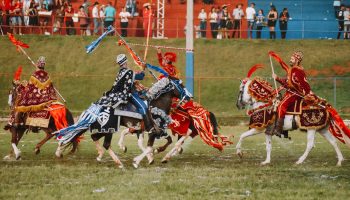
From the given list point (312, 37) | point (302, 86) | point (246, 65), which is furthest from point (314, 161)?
point (312, 37)

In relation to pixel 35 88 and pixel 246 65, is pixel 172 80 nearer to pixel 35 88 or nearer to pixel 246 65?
pixel 35 88

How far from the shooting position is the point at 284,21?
153 feet

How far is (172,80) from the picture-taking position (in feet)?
74.6

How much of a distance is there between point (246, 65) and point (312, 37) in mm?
5154

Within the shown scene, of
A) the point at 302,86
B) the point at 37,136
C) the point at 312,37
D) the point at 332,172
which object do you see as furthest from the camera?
the point at 312,37

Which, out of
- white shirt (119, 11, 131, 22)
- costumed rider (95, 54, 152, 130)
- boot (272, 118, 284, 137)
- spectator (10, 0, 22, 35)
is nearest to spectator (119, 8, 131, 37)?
white shirt (119, 11, 131, 22)

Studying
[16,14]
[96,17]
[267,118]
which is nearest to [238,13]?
[96,17]

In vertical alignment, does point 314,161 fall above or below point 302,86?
below

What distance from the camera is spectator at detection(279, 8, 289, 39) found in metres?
46.2

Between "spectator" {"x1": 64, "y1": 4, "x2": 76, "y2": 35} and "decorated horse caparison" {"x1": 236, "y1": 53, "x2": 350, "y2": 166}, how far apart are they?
24096 millimetres

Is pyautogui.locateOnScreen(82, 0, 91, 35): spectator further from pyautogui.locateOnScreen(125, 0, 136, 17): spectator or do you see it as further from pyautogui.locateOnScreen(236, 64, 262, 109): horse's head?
pyautogui.locateOnScreen(236, 64, 262, 109): horse's head

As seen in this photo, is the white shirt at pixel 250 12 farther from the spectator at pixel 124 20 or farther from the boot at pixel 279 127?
the boot at pixel 279 127

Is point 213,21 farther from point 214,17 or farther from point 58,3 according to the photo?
point 58,3

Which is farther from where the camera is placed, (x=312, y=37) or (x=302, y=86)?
(x=312, y=37)
